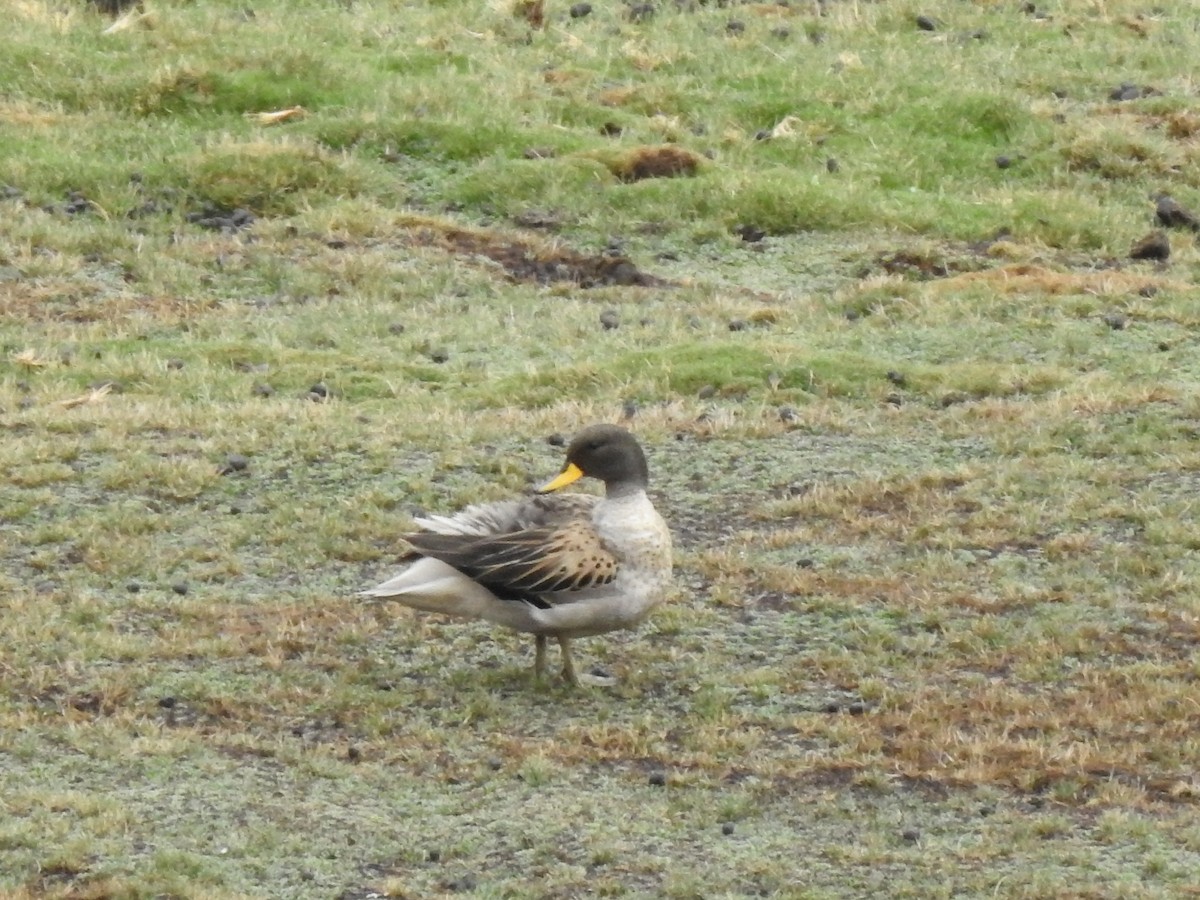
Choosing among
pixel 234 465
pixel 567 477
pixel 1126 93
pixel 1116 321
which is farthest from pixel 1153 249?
pixel 567 477

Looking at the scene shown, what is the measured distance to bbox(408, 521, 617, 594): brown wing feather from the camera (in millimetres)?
8562

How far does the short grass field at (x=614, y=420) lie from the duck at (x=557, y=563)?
0.34 m

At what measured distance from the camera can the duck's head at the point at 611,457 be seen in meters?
8.95

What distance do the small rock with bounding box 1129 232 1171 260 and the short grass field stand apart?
0.03 metres

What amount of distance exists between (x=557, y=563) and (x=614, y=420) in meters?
3.98

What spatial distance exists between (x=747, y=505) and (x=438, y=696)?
2.97 metres

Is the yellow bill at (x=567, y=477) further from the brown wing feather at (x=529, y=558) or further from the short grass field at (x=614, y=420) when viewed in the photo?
the short grass field at (x=614, y=420)

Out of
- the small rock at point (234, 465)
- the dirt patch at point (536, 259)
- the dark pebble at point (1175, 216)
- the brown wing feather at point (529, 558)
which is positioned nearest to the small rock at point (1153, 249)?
the dark pebble at point (1175, 216)

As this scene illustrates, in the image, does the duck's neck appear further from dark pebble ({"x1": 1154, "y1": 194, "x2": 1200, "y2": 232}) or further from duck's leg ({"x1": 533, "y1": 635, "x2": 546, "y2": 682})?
dark pebble ({"x1": 1154, "y1": 194, "x2": 1200, "y2": 232})

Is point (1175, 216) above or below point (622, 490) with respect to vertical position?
below

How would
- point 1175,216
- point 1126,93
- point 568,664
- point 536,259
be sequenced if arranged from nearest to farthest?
point 568,664 < point 536,259 < point 1175,216 < point 1126,93

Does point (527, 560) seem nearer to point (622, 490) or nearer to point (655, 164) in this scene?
point (622, 490)

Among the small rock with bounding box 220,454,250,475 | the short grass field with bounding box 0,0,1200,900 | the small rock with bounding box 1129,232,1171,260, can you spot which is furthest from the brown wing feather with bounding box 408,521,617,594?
Answer: the small rock with bounding box 1129,232,1171,260

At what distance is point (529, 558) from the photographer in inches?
339
